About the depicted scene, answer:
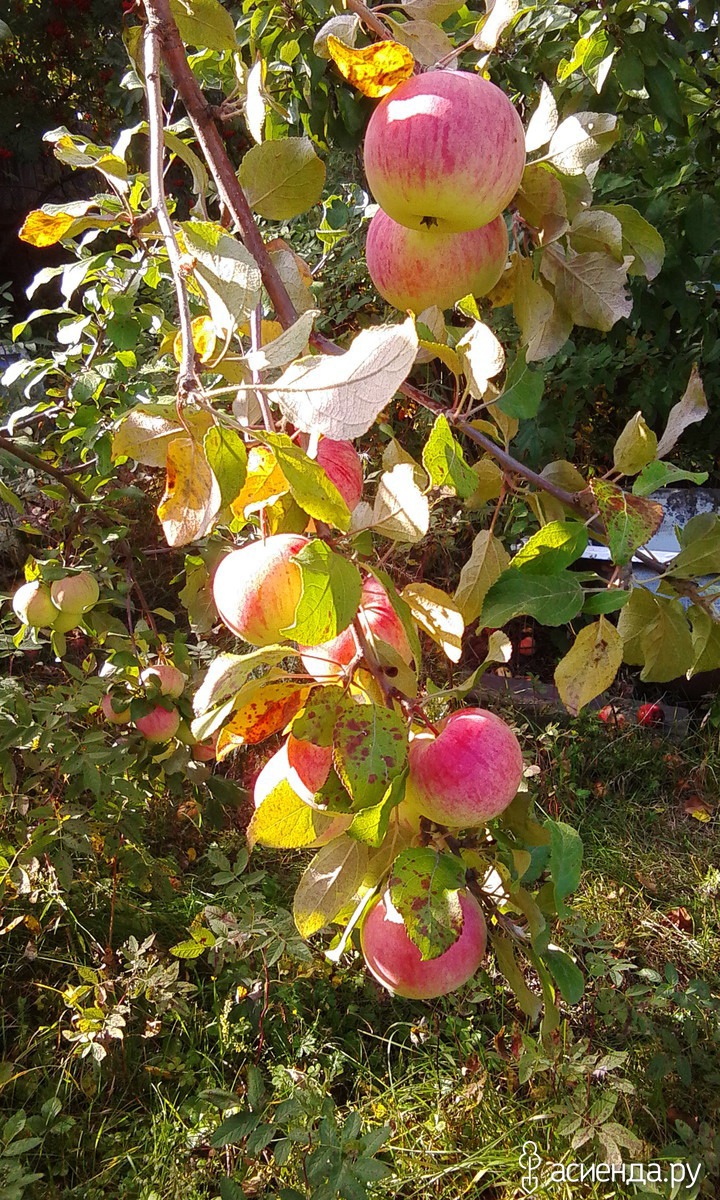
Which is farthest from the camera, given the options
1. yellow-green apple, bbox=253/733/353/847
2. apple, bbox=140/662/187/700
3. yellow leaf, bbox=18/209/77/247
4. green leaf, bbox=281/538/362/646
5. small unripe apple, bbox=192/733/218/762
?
Result: small unripe apple, bbox=192/733/218/762

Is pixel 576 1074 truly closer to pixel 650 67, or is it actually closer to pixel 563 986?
pixel 563 986

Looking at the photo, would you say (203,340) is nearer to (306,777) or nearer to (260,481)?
(260,481)

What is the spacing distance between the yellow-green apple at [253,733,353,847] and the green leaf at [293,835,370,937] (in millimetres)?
10

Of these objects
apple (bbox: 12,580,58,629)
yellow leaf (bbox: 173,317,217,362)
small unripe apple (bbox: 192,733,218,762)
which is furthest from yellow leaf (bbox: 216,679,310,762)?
small unripe apple (bbox: 192,733,218,762)

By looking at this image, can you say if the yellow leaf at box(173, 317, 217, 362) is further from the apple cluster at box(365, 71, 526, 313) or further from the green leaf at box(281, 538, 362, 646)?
the green leaf at box(281, 538, 362, 646)

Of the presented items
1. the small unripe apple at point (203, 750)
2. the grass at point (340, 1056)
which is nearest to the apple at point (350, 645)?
the grass at point (340, 1056)

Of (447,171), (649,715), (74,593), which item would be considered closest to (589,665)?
(447,171)

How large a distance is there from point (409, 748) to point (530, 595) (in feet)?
0.35

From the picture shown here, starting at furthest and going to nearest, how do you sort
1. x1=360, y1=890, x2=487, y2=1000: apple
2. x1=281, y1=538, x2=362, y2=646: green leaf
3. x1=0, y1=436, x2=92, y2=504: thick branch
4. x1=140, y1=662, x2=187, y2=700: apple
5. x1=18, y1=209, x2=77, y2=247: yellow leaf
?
x1=140, y1=662, x2=187, y2=700: apple, x1=0, y1=436, x2=92, y2=504: thick branch, x1=18, y1=209, x2=77, y2=247: yellow leaf, x1=360, y1=890, x2=487, y2=1000: apple, x1=281, y1=538, x2=362, y2=646: green leaf

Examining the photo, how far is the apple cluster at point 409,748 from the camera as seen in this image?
1.31 feet

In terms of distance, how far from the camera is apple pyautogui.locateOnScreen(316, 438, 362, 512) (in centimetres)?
47

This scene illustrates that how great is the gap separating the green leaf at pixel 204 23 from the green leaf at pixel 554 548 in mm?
454

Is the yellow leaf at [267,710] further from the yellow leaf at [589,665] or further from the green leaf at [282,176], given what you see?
the green leaf at [282,176]

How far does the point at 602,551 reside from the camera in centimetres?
205
